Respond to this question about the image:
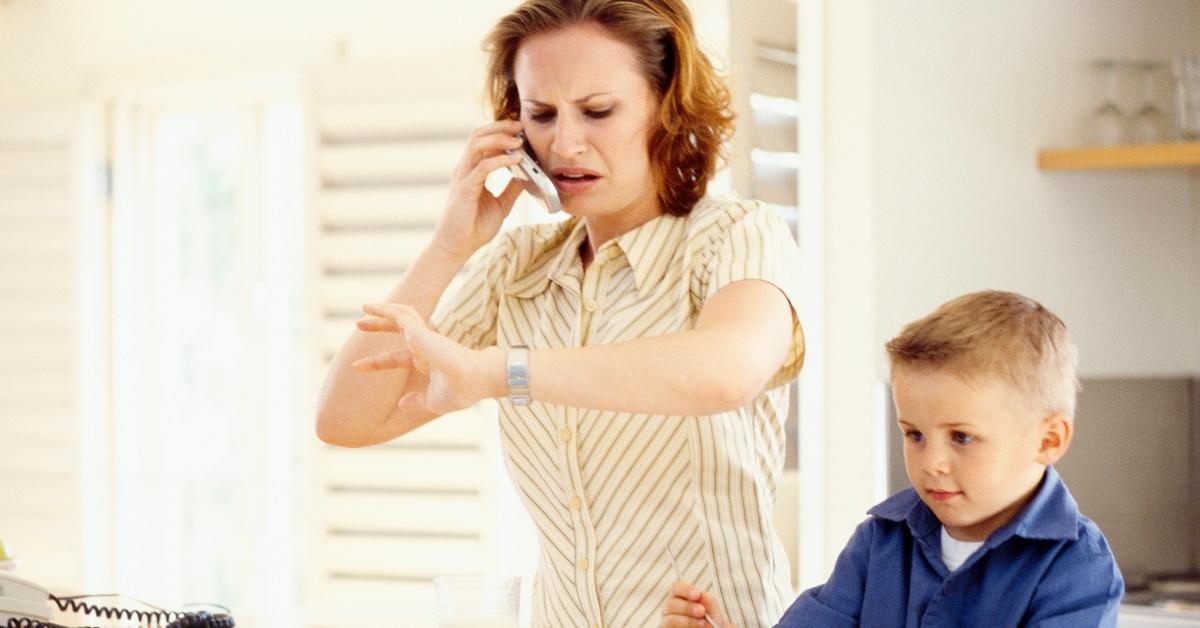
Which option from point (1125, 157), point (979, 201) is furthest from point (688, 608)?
point (1125, 157)

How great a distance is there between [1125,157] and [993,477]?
1729 mm

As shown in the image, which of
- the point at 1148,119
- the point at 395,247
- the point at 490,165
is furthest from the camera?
the point at 395,247

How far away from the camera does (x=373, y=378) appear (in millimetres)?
1698

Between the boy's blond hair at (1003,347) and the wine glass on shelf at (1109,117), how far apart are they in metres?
1.69

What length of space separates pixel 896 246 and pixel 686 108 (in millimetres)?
1301

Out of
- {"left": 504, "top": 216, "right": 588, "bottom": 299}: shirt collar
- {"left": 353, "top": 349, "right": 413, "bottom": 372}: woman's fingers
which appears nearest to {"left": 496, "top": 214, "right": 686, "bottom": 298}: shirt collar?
{"left": 504, "top": 216, "right": 588, "bottom": 299}: shirt collar

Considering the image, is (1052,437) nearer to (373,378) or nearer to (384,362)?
(384,362)

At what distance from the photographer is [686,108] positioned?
1538 millimetres

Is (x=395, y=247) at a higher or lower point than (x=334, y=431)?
higher

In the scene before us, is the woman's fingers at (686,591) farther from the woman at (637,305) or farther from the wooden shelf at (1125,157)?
the wooden shelf at (1125,157)

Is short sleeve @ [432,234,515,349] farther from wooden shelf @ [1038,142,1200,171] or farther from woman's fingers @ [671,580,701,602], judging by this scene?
wooden shelf @ [1038,142,1200,171]

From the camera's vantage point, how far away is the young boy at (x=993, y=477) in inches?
49.9

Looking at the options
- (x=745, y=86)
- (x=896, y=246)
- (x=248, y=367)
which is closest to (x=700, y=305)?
(x=896, y=246)

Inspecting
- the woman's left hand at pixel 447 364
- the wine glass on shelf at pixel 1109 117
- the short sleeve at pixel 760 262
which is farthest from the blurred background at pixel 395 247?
the woman's left hand at pixel 447 364
